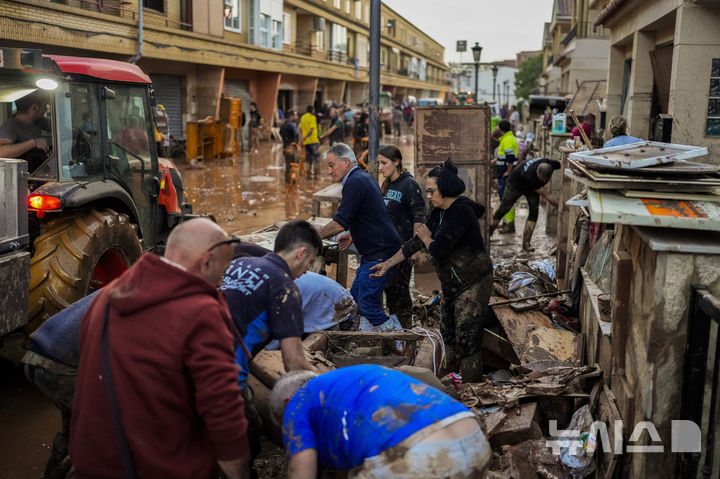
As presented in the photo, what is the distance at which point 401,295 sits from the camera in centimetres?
681

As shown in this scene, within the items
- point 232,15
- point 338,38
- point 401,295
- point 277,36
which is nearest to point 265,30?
point 277,36

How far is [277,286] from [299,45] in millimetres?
33323

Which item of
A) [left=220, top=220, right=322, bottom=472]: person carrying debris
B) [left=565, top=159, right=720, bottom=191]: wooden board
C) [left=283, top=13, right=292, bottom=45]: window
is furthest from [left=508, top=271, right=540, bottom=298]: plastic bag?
[left=283, top=13, right=292, bottom=45]: window

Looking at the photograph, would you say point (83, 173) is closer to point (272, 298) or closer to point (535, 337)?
point (272, 298)

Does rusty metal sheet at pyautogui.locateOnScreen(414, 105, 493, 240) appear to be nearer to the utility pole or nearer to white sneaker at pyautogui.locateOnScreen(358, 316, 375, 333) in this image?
the utility pole

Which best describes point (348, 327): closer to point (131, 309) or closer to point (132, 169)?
point (132, 169)

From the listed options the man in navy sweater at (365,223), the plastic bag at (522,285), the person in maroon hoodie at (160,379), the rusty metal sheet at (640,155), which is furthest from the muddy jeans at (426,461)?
the plastic bag at (522,285)

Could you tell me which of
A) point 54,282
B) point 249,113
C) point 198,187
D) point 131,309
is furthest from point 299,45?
point 131,309

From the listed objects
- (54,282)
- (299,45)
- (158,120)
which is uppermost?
(299,45)

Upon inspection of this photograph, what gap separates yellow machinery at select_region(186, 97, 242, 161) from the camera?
21.1m

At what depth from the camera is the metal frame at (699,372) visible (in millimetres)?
3004

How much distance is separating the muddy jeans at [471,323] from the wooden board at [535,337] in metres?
0.36

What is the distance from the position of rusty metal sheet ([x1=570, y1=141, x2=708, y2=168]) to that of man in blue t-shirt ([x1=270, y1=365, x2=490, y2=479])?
175 centimetres

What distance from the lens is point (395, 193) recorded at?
6773 millimetres
